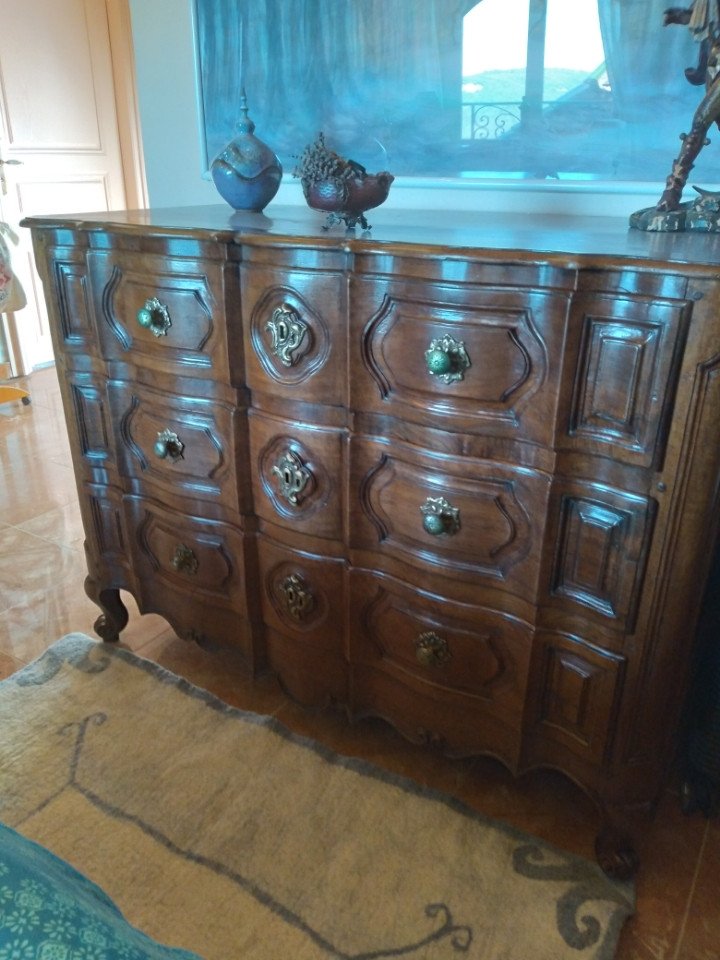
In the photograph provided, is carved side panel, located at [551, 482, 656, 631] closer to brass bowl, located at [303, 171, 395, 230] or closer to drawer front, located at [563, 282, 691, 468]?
drawer front, located at [563, 282, 691, 468]

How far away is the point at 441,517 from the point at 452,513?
2cm

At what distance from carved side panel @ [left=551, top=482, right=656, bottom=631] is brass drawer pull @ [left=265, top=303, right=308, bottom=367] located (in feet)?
1.64

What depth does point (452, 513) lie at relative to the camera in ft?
3.91

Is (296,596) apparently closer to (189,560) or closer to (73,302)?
(189,560)

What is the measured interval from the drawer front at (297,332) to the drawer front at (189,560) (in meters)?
0.38

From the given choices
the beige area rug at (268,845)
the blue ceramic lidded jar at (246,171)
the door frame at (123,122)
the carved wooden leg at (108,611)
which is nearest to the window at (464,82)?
the blue ceramic lidded jar at (246,171)

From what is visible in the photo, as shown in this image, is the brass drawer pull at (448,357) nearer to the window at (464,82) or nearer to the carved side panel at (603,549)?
the carved side panel at (603,549)

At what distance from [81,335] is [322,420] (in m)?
0.64

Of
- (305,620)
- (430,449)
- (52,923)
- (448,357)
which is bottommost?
(305,620)

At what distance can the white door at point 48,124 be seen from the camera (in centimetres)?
365

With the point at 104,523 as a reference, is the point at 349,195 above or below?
above

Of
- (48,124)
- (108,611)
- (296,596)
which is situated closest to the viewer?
(296,596)


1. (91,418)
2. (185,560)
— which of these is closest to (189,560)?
(185,560)

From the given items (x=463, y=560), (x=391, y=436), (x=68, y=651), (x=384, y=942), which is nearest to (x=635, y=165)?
(x=391, y=436)
